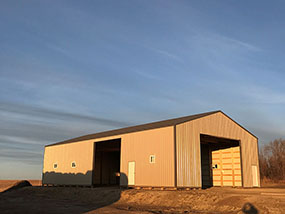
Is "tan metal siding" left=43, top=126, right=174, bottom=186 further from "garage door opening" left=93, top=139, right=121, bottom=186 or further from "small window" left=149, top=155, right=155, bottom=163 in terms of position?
"garage door opening" left=93, top=139, right=121, bottom=186

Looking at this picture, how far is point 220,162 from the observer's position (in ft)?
102

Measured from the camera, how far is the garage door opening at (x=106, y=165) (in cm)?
3756

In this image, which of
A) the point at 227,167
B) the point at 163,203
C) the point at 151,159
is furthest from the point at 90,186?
the point at 227,167

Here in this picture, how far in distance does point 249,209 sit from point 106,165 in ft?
84.1

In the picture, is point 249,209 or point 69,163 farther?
point 69,163

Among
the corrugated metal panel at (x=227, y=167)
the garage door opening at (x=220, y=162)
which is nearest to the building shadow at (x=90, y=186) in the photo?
the garage door opening at (x=220, y=162)

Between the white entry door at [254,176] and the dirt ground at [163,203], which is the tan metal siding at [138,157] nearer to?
the dirt ground at [163,203]

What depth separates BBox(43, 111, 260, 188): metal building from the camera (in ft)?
76.6

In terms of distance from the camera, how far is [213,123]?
26562 mm

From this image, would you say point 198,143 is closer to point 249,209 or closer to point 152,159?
point 152,159

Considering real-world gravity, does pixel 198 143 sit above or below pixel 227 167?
above

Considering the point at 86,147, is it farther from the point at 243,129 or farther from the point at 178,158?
the point at 243,129

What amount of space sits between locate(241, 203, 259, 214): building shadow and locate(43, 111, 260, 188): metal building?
20.7 ft

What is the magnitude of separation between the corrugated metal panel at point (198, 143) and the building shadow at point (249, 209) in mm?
6351
